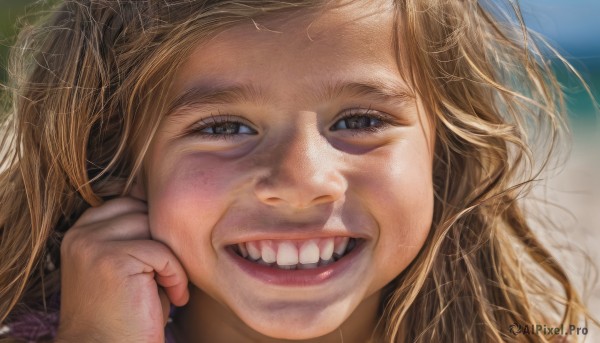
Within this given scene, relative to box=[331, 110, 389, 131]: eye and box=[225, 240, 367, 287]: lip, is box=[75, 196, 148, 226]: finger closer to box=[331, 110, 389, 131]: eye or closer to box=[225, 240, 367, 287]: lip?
box=[225, 240, 367, 287]: lip

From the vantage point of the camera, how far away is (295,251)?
76.7 inches

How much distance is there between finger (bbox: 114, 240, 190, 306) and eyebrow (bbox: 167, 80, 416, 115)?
0.32 metres

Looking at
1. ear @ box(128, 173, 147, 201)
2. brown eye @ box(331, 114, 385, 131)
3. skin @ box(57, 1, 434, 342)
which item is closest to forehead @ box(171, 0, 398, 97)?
skin @ box(57, 1, 434, 342)

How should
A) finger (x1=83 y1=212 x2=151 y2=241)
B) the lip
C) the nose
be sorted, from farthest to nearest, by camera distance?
finger (x1=83 y1=212 x2=151 y2=241) → the lip → the nose

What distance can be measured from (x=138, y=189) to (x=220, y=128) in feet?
1.08

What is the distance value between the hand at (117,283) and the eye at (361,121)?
1.63ft

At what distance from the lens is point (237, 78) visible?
1886 mm

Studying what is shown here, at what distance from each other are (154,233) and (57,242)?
0.35 m

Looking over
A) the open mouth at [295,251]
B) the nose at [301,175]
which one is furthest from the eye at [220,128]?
the open mouth at [295,251]

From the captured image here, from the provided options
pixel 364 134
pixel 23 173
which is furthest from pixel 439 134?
pixel 23 173

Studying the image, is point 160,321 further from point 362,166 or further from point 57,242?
point 362,166

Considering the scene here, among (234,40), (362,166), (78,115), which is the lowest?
(362,166)

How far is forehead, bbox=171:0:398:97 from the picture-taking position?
187 centimetres

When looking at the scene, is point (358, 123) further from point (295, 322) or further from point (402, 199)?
point (295, 322)
